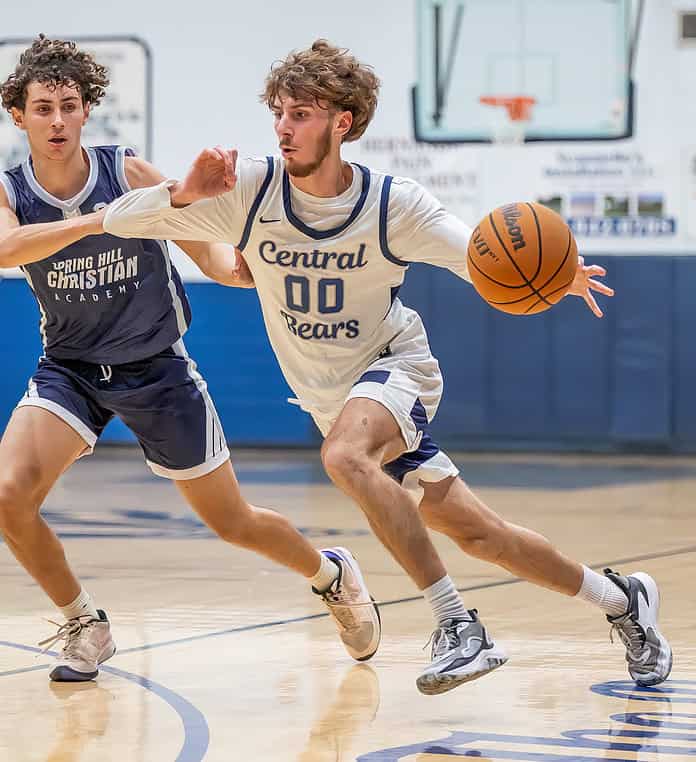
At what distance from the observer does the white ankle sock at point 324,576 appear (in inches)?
194

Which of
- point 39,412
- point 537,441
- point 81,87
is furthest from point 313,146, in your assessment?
point 537,441

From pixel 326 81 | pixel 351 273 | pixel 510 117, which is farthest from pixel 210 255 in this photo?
pixel 510 117

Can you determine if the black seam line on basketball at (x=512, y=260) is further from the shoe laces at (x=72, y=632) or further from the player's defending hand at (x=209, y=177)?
the shoe laces at (x=72, y=632)

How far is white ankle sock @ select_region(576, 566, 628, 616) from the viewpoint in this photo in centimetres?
444

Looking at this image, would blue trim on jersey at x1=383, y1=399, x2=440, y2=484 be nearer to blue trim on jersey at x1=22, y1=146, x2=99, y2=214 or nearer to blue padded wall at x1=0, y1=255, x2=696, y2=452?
blue trim on jersey at x1=22, y1=146, x2=99, y2=214

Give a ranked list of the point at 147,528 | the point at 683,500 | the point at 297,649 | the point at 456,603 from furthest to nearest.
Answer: the point at 683,500
the point at 147,528
the point at 297,649
the point at 456,603

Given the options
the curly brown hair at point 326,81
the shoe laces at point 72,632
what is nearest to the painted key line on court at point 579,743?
the shoe laces at point 72,632

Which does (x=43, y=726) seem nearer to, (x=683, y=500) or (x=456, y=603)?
(x=456, y=603)

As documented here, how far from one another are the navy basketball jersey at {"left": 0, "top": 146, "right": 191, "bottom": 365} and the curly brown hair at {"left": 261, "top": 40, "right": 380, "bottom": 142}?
667 mm

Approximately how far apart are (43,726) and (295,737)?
645mm

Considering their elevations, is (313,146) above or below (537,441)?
above

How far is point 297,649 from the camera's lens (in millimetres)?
4957

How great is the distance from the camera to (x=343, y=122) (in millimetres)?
4422

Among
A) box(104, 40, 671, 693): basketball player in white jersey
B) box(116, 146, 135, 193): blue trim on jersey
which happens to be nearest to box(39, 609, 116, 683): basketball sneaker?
box(104, 40, 671, 693): basketball player in white jersey
